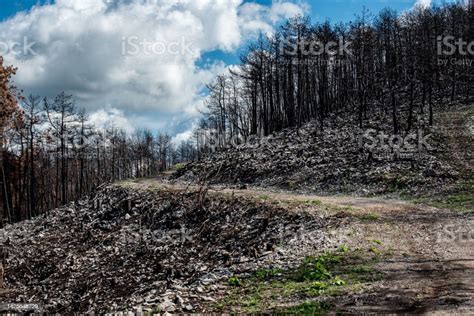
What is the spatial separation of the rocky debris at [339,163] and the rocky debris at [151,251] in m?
3.15

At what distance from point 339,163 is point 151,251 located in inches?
654

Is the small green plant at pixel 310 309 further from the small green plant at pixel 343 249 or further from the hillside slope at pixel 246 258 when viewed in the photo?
the small green plant at pixel 343 249

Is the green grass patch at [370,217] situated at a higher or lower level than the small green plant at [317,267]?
higher

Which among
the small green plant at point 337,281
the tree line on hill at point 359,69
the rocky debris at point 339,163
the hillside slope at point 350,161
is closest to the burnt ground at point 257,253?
the small green plant at point 337,281

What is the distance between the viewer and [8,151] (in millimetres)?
42375

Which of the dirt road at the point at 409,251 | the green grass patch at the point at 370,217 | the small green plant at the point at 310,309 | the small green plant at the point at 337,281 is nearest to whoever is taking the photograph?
the small green plant at the point at 310,309

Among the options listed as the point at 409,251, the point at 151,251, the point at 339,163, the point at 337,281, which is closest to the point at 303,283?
the point at 337,281

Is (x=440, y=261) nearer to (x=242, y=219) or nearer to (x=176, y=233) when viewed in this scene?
(x=242, y=219)

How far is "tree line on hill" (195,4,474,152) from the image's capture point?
45375 mm

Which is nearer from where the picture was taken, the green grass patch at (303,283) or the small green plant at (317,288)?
the green grass patch at (303,283)

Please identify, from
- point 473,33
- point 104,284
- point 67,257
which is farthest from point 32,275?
point 473,33

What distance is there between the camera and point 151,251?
59.3 feet

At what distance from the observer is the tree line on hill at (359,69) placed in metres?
45.4

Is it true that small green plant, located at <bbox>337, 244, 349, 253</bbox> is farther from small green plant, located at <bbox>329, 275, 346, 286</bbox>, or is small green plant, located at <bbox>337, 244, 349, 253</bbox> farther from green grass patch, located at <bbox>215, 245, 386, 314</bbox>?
small green plant, located at <bbox>329, 275, 346, 286</bbox>
